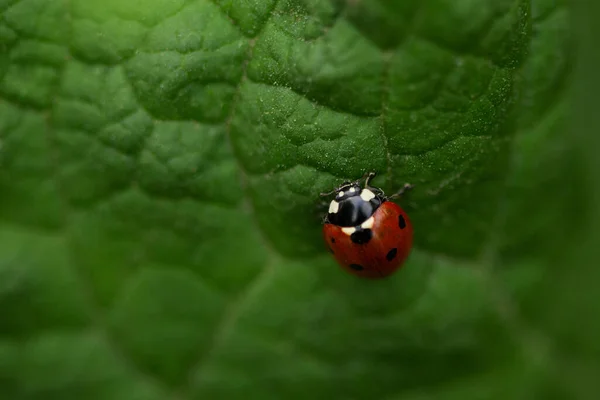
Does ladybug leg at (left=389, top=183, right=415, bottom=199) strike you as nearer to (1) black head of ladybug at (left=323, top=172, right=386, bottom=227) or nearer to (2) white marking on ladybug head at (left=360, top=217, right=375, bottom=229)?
(1) black head of ladybug at (left=323, top=172, right=386, bottom=227)

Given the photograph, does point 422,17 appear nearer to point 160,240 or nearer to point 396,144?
point 396,144

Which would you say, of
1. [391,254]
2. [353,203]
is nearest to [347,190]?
[353,203]

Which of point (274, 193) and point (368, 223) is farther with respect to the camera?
point (368, 223)

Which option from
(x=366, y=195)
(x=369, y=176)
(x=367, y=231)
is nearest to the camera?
(x=369, y=176)

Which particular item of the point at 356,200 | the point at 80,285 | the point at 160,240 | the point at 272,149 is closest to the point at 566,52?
the point at 356,200

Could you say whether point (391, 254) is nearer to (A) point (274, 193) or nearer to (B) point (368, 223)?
(B) point (368, 223)
